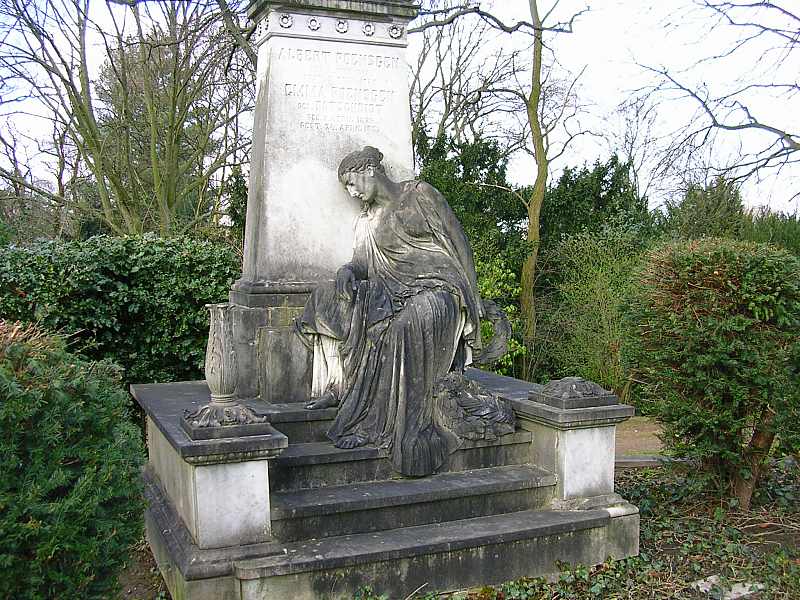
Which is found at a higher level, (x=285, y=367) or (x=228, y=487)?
(x=285, y=367)

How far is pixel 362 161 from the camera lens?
194 inches

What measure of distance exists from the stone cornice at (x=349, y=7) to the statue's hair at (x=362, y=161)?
1.01m

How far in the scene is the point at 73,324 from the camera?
22.7 feet

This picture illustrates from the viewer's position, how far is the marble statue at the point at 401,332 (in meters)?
4.46

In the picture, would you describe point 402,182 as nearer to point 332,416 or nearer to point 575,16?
point 332,416

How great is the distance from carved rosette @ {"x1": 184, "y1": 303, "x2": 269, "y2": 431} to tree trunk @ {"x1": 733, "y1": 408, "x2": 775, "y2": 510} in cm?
339

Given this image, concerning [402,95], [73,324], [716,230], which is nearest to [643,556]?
[402,95]

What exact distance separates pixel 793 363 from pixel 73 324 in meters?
6.06

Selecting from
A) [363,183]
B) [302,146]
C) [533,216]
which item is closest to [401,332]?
[363,183]

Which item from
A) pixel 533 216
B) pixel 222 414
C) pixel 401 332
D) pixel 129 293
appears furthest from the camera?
pixel 533 216

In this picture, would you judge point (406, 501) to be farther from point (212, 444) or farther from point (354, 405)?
point (212, 444)

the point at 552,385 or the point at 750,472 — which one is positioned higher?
the point at 552,385

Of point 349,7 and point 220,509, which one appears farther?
point 349,7

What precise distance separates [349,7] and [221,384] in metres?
2.80
